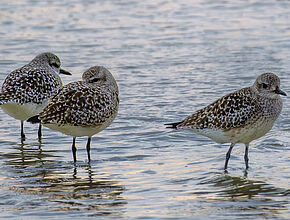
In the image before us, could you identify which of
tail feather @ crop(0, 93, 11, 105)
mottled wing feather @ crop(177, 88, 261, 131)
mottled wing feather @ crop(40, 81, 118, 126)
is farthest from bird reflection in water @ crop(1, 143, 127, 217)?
mottled wing feather @ crop(177, 88, 261, 131)

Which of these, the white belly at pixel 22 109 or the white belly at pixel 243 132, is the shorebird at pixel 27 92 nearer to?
the white belly at pixel 22 109

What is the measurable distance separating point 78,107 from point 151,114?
336cm

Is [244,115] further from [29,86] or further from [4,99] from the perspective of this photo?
[4,99]

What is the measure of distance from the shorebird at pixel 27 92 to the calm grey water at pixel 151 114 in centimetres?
51

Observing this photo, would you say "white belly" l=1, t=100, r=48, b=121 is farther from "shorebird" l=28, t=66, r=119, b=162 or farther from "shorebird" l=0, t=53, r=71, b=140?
"shorebird" l=28, t=66, r=119, b=162

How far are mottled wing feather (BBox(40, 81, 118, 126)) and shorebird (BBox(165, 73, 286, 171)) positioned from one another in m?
1.24

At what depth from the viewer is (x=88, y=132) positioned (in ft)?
32.7

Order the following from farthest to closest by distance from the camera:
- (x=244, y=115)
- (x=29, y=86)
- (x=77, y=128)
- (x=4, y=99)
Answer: (x=29, y=86) < (x=4, y=99) < (x=77, y=128) < (x=244, y=115)

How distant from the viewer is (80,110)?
9.69m

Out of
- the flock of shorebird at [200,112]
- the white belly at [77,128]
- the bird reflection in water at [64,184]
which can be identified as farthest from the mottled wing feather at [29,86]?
the white belly at [77,128]

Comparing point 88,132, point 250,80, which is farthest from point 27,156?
point 250,80

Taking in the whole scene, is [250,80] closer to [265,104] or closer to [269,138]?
[269,138]

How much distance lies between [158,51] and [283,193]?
10447 millimetres

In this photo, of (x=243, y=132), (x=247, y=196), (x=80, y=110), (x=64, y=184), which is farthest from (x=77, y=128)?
(x=247, y=196)
